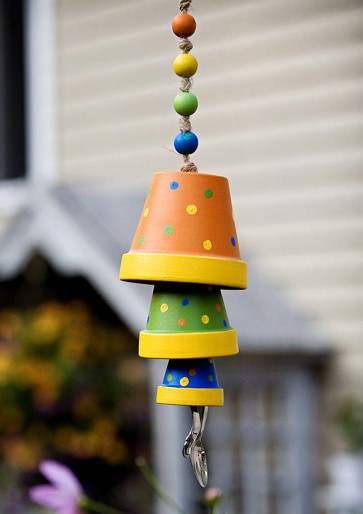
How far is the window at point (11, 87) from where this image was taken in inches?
232

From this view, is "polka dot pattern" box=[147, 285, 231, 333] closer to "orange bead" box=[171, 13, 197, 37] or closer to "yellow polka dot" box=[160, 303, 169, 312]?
"yellow polka dot" box=[160, 303, 169, 312]

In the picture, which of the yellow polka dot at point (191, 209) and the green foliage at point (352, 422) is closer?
the yellow polka dot at point (191, 209)

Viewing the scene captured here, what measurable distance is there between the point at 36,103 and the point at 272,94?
160 centimetres

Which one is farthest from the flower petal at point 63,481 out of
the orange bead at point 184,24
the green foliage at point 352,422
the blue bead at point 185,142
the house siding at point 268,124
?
the house siding at point 268,124

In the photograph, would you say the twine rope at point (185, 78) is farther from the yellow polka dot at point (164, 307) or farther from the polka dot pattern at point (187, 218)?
the yellow polka dot at point (164, 307)

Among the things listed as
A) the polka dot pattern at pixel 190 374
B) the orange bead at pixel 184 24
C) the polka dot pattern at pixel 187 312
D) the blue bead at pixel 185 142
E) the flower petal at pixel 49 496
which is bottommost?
the flower petal at pixel 49 496

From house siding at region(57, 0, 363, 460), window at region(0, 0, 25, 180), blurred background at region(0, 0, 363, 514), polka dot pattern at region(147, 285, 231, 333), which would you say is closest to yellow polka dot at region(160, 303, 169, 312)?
polka dot pattern at region(147, 285, 231, 333)


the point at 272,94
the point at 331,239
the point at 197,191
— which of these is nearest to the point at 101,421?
the point at 331,239

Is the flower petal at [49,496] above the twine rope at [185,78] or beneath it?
beneath

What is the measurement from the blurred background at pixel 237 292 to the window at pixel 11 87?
31.9 inches

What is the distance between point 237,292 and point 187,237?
3467 millimetres

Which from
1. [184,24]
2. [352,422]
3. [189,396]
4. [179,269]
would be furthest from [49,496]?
[352,422]

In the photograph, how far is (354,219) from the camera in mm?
4703

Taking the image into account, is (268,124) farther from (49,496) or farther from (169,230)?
(169,230)
